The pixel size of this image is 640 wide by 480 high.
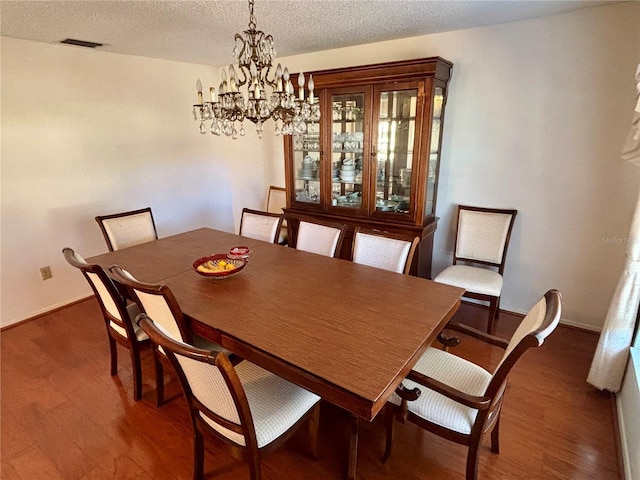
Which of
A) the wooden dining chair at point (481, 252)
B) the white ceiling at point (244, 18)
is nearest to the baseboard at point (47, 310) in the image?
the white ceiling at point (244, 18)

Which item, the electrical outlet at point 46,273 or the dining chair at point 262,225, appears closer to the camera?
the dining chair at point 262,225

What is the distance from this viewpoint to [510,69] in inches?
102

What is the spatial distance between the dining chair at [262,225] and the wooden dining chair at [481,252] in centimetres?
130

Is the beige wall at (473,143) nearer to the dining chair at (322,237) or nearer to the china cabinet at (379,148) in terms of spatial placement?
the china cabinet at (379,148)

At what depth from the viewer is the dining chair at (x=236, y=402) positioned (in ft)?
3.60

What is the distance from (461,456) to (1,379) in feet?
9.27

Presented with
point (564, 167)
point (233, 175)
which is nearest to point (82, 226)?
point (233, 175)

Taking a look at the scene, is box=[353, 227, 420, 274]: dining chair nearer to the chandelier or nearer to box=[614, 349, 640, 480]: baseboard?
the chandelier

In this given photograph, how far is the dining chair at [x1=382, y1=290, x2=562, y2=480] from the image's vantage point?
1.22m

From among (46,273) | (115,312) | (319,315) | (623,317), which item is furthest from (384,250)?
(46,273)

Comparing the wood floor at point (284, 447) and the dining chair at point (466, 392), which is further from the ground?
the dining chair at point (466, 392)

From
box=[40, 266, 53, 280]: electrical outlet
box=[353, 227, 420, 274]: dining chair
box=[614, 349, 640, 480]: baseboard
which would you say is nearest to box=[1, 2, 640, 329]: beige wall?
box=[40, 266, 53, 280]: electrical outlet

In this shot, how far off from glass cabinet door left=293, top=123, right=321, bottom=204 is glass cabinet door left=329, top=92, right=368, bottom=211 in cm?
19

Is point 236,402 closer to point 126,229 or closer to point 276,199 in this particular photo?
point 126,229
